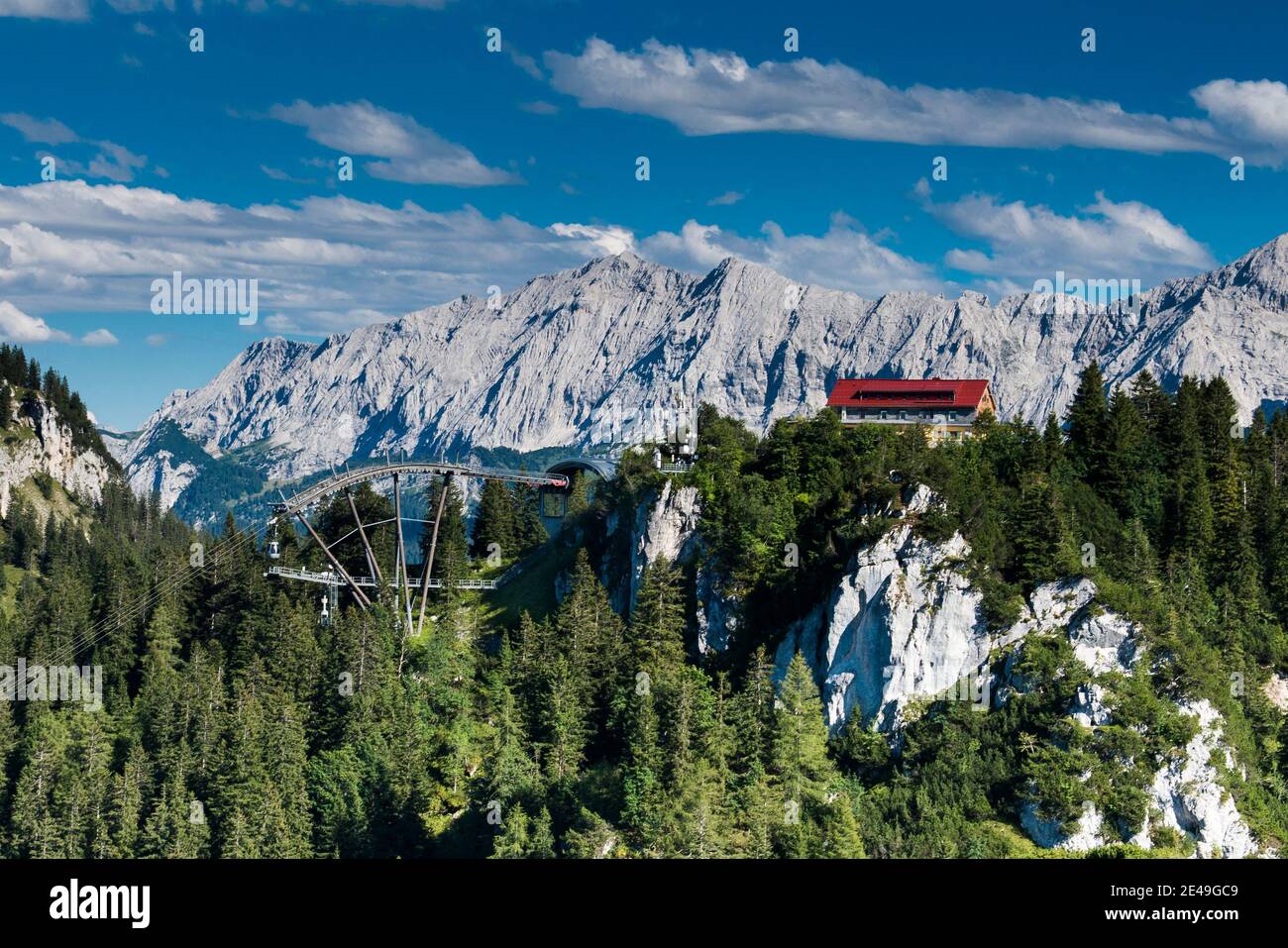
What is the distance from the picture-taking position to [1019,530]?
89500mm

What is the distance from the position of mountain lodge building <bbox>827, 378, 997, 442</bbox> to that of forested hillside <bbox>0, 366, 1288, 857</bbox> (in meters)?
17.3

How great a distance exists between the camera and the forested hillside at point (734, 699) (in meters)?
76.9

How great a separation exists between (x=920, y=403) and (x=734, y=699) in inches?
1959

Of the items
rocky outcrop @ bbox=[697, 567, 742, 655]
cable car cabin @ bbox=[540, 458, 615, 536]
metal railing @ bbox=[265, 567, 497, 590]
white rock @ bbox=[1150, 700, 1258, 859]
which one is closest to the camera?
white rock @ bbox=[1150, 700, 1258, 859]

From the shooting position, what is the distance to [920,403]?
12475 centimetres

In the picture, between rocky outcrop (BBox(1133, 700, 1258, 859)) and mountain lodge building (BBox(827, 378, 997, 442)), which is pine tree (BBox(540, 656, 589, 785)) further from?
mountain lodge building (BBox(827, 378, 997, 442))

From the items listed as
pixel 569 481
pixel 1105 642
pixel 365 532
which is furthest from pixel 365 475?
pixel 1105 642

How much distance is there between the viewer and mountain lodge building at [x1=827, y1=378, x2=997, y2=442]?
12262 centimetres

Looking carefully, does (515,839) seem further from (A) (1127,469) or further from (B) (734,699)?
(A) (1127,469)

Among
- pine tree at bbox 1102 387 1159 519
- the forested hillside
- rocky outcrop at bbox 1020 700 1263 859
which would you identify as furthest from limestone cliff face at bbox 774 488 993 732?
pine tree at bbox 1102 387 1159 519

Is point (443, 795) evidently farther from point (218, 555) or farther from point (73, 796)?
point (218, 555)
